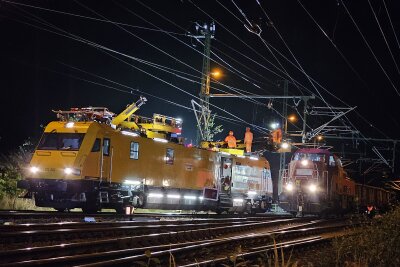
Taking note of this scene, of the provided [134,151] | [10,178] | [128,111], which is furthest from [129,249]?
[10,178]

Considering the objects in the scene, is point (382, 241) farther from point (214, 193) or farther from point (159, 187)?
point (214, 193)

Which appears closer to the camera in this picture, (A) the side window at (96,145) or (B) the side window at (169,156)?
(A) the side window at (96,145)

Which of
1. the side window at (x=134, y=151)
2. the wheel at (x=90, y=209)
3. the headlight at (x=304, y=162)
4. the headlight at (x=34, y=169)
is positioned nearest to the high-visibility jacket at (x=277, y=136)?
the headlight at (x=304, y=162)

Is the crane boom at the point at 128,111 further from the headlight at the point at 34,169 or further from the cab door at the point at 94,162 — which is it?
the headlight at the point at 34,169

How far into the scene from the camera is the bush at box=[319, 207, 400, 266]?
884 cm

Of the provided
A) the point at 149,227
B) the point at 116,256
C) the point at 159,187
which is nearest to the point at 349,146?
the point at 159,187

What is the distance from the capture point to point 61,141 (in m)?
18.5

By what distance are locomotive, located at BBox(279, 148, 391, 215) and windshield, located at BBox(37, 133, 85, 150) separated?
13528 millimetres

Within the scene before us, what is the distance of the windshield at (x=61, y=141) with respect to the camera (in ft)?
59.4

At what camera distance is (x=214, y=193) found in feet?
81.3

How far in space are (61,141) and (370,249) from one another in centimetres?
1247

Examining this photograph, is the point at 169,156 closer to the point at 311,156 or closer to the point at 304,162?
the point at 304,162

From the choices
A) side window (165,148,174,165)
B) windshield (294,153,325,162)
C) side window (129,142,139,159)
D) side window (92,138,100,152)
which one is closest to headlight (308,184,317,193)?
windshield (294,153,325,162)

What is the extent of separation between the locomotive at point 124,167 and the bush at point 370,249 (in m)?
9.92
